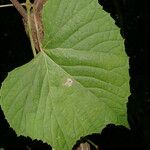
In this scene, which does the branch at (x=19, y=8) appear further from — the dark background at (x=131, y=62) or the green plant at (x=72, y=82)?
the dark background at (x=131, y=62)

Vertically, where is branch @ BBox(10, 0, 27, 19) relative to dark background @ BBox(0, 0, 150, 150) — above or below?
above

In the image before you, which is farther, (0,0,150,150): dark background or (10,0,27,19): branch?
(0,0,150,150): dark background

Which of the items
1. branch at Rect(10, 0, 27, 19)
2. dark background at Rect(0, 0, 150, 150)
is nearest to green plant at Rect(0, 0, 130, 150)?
branch at Rect(10, 0, 27, 19)

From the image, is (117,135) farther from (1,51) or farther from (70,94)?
(70,94)

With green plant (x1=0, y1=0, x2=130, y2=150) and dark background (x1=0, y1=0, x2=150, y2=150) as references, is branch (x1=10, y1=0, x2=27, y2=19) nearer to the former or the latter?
green plant (x1=0, y1=0, x2=130, y2=150)

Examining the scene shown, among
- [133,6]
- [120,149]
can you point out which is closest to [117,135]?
[120,149]

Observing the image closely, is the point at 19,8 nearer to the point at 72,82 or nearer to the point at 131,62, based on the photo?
the point at 72,82
